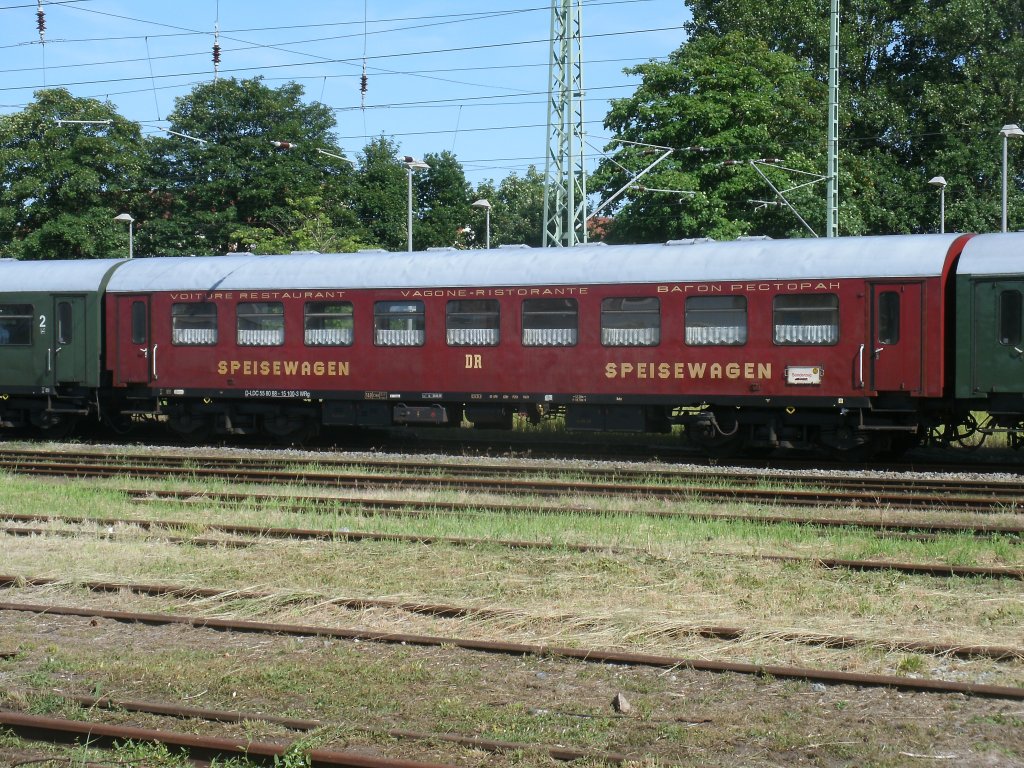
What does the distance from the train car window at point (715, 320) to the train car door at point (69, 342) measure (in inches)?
430

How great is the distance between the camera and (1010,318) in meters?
15.9

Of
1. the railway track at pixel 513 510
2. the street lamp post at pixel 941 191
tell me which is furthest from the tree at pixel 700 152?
the railway track at pixel 513 510

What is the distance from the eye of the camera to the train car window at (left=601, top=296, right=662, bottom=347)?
17859 millimetres

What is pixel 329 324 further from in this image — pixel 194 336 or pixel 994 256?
pixel 994 256

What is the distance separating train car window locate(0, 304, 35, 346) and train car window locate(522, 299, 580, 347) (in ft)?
31.7

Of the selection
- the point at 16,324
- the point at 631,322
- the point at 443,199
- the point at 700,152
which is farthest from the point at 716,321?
the point at 443,199

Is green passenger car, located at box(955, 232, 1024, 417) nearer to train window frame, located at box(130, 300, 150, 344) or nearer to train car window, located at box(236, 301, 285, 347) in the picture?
train car window, located at box(236, 301, 285, 347)

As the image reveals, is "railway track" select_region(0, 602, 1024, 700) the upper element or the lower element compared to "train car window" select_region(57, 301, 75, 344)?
lower

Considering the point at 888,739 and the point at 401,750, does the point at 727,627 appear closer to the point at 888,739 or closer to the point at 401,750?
the point at 888,739

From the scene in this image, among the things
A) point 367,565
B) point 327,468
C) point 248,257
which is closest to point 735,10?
point 248,257

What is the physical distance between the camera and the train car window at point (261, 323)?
→ 66.5 feet

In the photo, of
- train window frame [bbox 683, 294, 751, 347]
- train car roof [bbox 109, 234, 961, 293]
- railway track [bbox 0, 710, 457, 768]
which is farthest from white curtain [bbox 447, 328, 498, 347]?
railway track [bbox 0, 710, 457, 768]

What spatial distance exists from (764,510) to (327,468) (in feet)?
23.4

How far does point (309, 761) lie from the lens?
5.55 meters
